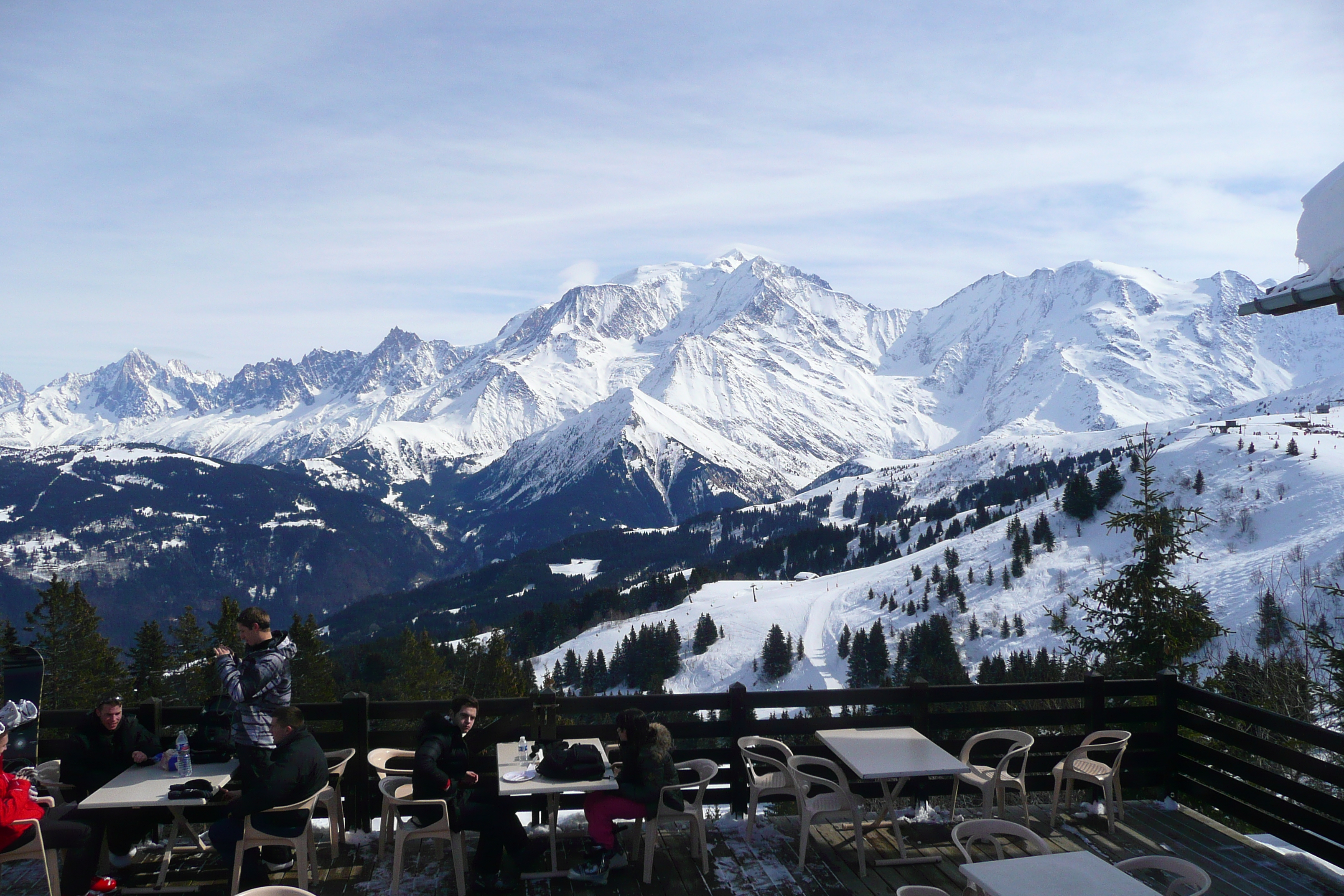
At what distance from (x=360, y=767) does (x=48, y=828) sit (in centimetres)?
318

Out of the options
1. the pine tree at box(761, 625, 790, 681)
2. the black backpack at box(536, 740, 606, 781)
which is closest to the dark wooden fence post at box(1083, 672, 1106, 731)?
the black backpack at box(536, 740, 606, 781)

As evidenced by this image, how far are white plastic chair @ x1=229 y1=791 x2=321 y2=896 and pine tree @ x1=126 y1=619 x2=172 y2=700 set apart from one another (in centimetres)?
5671

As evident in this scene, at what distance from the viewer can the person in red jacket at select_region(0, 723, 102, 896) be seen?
26.0 feet

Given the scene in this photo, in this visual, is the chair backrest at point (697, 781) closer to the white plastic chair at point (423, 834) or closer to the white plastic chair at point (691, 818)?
the white plastic chair at point (691, 818)

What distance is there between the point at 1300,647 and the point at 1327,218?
58.1 metres

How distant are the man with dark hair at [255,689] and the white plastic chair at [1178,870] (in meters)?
7.78

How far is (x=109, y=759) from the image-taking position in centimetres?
982

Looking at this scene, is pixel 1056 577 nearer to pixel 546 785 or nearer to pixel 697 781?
pixel 697 781

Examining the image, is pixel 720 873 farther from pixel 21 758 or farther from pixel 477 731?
pixel 21 758

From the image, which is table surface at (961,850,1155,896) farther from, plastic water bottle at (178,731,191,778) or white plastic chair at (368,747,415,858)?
plastic water bottle at (178,731,191,778)

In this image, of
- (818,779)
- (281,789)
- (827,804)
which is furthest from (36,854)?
(827,804)

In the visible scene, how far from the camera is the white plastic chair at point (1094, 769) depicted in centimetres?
1057

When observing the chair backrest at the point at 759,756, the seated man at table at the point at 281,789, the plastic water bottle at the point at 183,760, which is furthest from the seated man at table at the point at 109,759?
the chair backrest at the point at 759,756

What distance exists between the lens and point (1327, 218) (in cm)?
856
